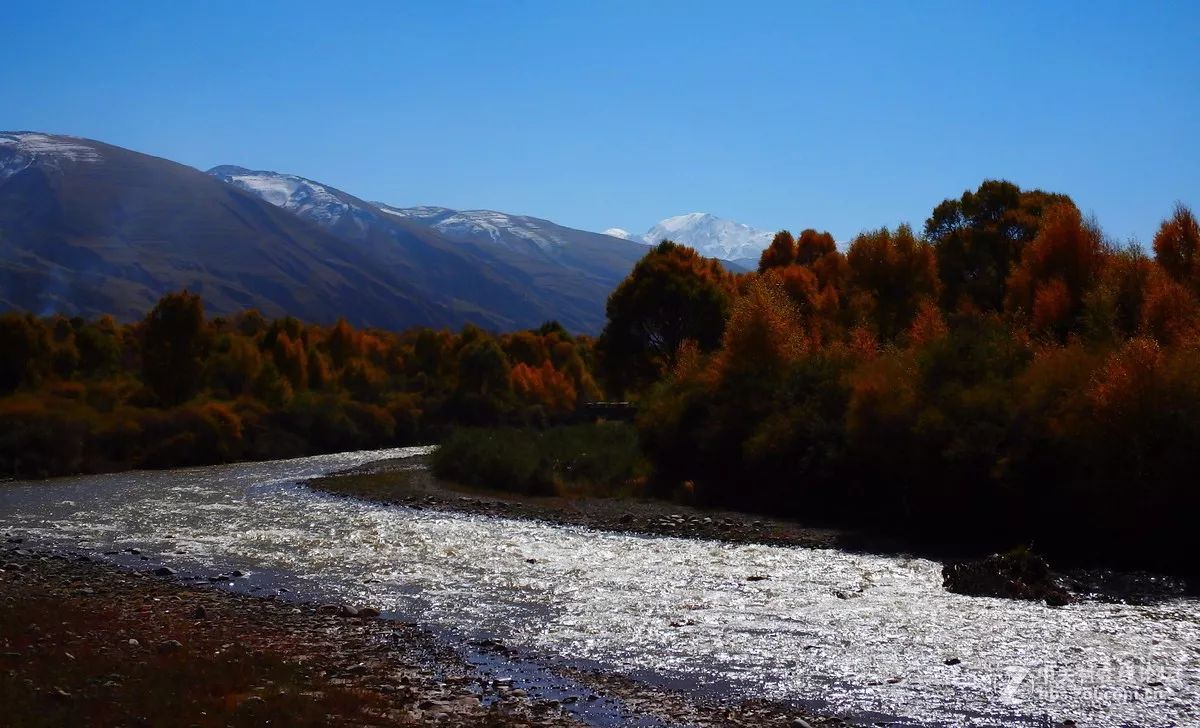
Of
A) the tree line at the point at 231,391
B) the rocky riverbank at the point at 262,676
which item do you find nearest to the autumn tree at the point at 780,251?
the tree line at the point at 231,391

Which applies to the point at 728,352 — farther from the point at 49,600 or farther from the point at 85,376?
the point at 85,376

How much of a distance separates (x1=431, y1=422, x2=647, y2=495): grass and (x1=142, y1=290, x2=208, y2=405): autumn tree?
29.7m

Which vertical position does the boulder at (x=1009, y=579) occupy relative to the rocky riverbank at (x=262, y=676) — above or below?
above

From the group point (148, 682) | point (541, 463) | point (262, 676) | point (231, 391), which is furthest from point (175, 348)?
point (148, 682)

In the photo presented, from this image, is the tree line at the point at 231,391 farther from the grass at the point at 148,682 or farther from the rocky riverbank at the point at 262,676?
the grass at the point at 148,682

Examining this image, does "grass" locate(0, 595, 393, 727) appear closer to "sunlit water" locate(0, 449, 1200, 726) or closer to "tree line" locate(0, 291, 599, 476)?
"sunlit water" locate(0, 449, 1200, 726)

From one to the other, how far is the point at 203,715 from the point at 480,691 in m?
3.96

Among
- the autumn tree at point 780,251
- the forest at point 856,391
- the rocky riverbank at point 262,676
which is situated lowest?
the rocky riverbank at point 262,676

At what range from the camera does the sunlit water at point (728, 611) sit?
51.5ft

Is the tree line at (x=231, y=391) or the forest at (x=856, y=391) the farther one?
the tree line at (x=231, y=391)

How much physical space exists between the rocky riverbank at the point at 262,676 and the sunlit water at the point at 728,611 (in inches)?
54.4

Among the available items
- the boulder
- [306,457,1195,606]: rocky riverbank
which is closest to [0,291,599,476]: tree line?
[306,457,1195,606]: rocky riverbank

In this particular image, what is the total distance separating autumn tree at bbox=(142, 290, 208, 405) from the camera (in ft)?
246

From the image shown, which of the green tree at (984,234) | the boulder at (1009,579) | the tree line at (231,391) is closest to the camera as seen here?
the boulder at (1009,579)
